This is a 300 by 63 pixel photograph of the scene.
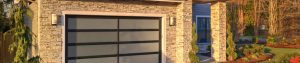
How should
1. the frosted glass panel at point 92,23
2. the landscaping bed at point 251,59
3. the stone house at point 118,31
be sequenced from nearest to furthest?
1. the stone house at point 118,31
2. the frosted glass panel at point 92,23
3. the landscaping bed at point 251,59

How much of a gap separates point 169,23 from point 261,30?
36.5 metres

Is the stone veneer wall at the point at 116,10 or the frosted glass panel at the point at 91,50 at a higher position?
the stone veneer wall at the point at 116,10

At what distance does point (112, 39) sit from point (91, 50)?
81 centimetres

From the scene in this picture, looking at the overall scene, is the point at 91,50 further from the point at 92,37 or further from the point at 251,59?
the point at 251,59

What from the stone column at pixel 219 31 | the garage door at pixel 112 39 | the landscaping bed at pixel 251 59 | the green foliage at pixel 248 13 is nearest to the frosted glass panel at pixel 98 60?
the garage door at pixel 112 39

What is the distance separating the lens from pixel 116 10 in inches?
472

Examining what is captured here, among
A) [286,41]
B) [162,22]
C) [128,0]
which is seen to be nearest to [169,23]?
[162,22]

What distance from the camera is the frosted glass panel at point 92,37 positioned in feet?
37.0

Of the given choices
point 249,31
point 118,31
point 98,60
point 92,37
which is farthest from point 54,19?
point 249,31

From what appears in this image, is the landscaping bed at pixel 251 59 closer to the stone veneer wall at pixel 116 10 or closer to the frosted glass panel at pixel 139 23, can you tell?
the stone veneer wall at pixel 116 10

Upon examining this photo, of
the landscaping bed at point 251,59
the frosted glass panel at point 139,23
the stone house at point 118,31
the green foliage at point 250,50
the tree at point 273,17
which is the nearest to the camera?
the stone house at point 118,31

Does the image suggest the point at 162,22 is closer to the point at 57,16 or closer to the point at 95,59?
the point at 95,59

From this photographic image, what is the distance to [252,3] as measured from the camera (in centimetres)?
4116

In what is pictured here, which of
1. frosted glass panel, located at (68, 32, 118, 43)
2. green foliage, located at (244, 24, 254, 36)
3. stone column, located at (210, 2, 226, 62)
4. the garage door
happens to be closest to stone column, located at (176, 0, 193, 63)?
the garage door
